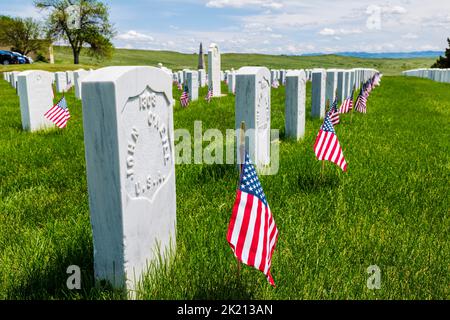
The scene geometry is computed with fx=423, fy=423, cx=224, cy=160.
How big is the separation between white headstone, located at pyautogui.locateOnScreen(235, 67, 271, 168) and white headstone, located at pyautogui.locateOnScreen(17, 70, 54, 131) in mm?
4974

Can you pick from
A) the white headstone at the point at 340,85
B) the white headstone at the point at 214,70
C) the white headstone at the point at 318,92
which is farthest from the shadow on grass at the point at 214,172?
the white headstone at the point at 214,70

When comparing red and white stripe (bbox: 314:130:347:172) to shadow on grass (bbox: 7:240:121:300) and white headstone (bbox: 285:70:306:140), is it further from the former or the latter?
shadow on grass (bbox: 7:240:121:300)

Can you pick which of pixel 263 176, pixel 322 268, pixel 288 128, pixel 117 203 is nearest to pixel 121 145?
pixel 117 203

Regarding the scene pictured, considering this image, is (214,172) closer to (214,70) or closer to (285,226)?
(285,226)

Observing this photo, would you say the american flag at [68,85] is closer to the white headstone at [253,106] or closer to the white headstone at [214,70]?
the white headstone at [214,70]

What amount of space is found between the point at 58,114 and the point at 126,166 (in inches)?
257

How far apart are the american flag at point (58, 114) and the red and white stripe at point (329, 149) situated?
5.49m

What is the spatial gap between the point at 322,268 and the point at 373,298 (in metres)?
0.41

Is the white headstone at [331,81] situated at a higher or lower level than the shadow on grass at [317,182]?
higher

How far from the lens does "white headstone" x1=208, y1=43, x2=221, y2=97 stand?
18.1 m

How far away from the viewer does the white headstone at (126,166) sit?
2223mm

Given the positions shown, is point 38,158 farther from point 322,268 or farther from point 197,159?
point 322,268

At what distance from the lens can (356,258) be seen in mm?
3150

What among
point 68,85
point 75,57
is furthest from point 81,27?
point 68,85
